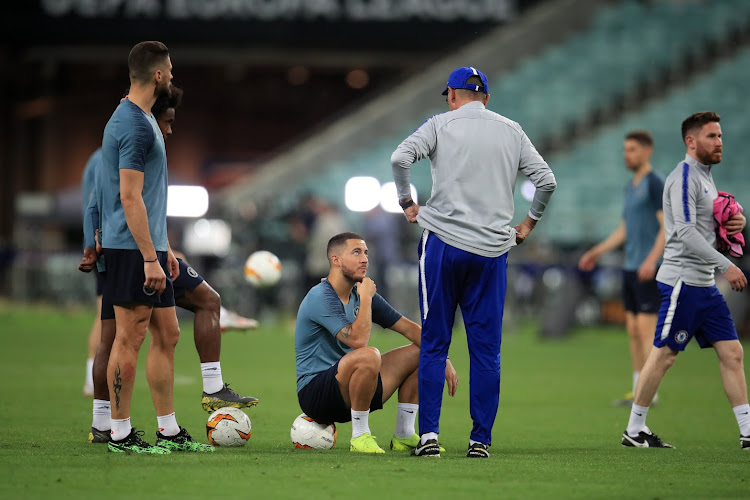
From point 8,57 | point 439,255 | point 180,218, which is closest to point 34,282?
point 180,218

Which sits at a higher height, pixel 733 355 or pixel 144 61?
pixel 144 61

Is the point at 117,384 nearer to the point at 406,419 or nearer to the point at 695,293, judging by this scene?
the point at 406,419

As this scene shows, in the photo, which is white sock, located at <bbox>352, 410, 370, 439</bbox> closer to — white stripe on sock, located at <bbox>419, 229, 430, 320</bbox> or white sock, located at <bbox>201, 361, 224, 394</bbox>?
white stripe on sock, located at <bbox>419, 229, 430, 320</bbox>

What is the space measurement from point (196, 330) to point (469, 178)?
6.83 ft

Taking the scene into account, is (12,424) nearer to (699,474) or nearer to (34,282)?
(699,474)

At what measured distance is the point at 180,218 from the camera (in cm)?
2842

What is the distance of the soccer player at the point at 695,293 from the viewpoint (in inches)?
300

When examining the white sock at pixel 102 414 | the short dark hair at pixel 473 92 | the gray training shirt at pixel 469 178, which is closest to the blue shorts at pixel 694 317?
the gray training shirt at pixel 469 178

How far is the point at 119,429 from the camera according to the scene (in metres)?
6.70

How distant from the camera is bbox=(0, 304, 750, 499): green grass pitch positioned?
5.70 m

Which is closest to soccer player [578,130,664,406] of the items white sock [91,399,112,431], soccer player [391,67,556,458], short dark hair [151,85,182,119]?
soccer player [391,67,556,458]

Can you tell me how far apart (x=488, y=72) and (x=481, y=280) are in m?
24.9

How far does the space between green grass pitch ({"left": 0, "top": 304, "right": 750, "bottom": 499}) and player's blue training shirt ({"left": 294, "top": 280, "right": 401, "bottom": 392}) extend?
563 millimetres

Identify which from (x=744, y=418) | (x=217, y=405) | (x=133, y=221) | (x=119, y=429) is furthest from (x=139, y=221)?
(x=744, y=418)
